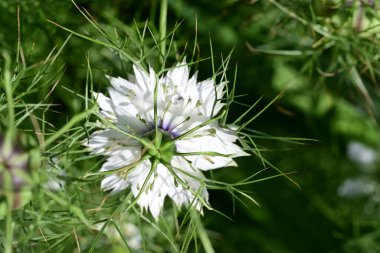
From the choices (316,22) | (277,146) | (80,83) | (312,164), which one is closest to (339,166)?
(312,164)

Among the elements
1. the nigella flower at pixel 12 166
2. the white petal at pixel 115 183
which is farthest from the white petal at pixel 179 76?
the nigella flower at pixel 12 166

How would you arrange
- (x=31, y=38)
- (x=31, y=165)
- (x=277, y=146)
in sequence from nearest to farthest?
(x=31, y=165)
(x=31, y=38)
(x=277, y=146)

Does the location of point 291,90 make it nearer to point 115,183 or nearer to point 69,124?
point 115,183

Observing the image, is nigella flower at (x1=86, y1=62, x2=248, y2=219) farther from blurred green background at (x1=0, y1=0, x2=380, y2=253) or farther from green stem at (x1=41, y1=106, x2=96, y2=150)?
blurred green background at (x1=0, y1=0, x2=380, y2=253)

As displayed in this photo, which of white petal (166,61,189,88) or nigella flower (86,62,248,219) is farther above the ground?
white petal (166,61,189,88)

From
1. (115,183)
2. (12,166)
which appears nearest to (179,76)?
(115,183)

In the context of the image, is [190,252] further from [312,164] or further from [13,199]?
[13,199]

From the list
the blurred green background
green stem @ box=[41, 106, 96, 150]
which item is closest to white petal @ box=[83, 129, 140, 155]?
green stem @ box=[41, 106, 96, 150]
